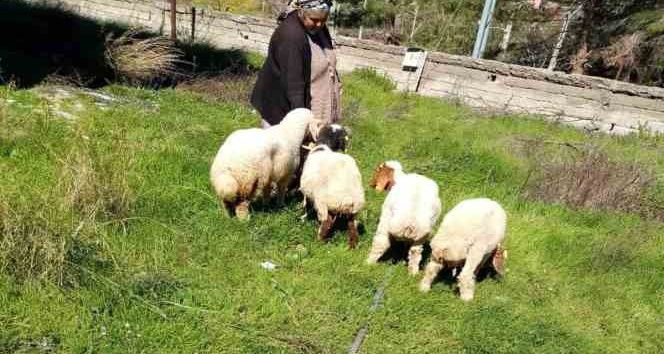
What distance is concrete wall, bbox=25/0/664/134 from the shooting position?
10.3m

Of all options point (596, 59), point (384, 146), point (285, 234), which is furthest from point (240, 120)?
point (596, 59)

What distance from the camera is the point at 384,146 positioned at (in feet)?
26.6

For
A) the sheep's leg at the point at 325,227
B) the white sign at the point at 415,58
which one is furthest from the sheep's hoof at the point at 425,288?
the white sign at the point at 415,58

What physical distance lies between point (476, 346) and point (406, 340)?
1.92 ft

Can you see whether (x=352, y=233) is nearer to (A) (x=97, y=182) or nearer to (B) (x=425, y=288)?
(B) (x=425, y=288)

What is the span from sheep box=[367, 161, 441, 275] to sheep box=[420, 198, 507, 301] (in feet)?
0.56

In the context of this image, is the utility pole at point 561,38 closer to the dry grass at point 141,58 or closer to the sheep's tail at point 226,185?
the dry grass at point 141,58

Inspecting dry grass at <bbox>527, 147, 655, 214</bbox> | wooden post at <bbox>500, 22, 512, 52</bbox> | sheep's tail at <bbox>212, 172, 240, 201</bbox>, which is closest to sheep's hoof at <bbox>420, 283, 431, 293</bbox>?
sheep's tail at <bbox>212, 172, 240, 201</bbox>

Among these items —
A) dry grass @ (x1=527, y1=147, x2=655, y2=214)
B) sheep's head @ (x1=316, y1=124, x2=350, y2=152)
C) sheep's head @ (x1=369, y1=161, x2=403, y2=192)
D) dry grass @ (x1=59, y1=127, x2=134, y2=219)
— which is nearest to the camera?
dry grass @ (x1=59, y1=127, x2=134, y2=219)

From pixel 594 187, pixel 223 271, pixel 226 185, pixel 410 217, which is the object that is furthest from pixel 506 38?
pixel 223 271

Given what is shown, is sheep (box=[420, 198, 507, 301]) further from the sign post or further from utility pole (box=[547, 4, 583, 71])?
utility pole (box=[547, 4, 583, 71])

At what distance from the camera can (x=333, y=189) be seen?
4.62 m

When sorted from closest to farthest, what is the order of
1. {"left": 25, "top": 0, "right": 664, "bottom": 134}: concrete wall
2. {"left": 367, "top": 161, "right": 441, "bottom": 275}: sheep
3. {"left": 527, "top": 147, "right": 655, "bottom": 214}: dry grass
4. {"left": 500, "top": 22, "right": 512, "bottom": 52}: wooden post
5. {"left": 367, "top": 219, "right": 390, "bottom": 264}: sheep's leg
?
{"left": 367, "top": 161, "right": 441, "bottom": 275}: sheep → {"left": 367, "top": 219, "right": 390, "bottom": 264}: sheep's leg → {"left": 527, "top": 147, "right": 655, "bottom": 214}: dry grass → {"left": 25, "top": 0, "right": 664, "bottom": 134}: concrete wall → {"left": 500, "top": 22, "right": 512, "bottom": 52}: wooden post

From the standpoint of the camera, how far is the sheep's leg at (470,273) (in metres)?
4.20
